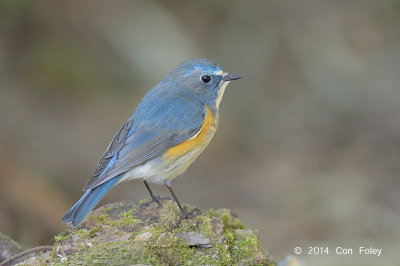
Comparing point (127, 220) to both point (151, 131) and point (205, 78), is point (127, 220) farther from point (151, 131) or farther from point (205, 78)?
point (205, 78)

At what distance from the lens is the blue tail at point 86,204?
3.97 m

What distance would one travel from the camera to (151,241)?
12.1 feet

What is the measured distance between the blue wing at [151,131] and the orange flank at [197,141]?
39 millimetres

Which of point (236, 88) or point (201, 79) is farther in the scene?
point (236, 88)

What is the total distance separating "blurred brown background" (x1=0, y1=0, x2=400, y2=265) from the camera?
8156 mm

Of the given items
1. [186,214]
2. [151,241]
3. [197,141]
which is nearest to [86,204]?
[151,241]

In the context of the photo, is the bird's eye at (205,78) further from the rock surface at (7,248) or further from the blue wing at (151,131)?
the rock surface at (7,248)

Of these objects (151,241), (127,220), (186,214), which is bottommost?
(151,241)

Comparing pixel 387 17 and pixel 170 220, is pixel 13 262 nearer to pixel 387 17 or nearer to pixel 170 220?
pixel 170 220

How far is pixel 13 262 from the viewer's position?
13.2ft

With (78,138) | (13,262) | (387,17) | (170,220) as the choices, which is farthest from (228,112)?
(13,262)

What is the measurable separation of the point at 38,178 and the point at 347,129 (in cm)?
492

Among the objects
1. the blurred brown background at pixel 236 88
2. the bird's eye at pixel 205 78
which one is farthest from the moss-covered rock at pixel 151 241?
the blurred brown background at pixel 236 88

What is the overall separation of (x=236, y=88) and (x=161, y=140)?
456cm
